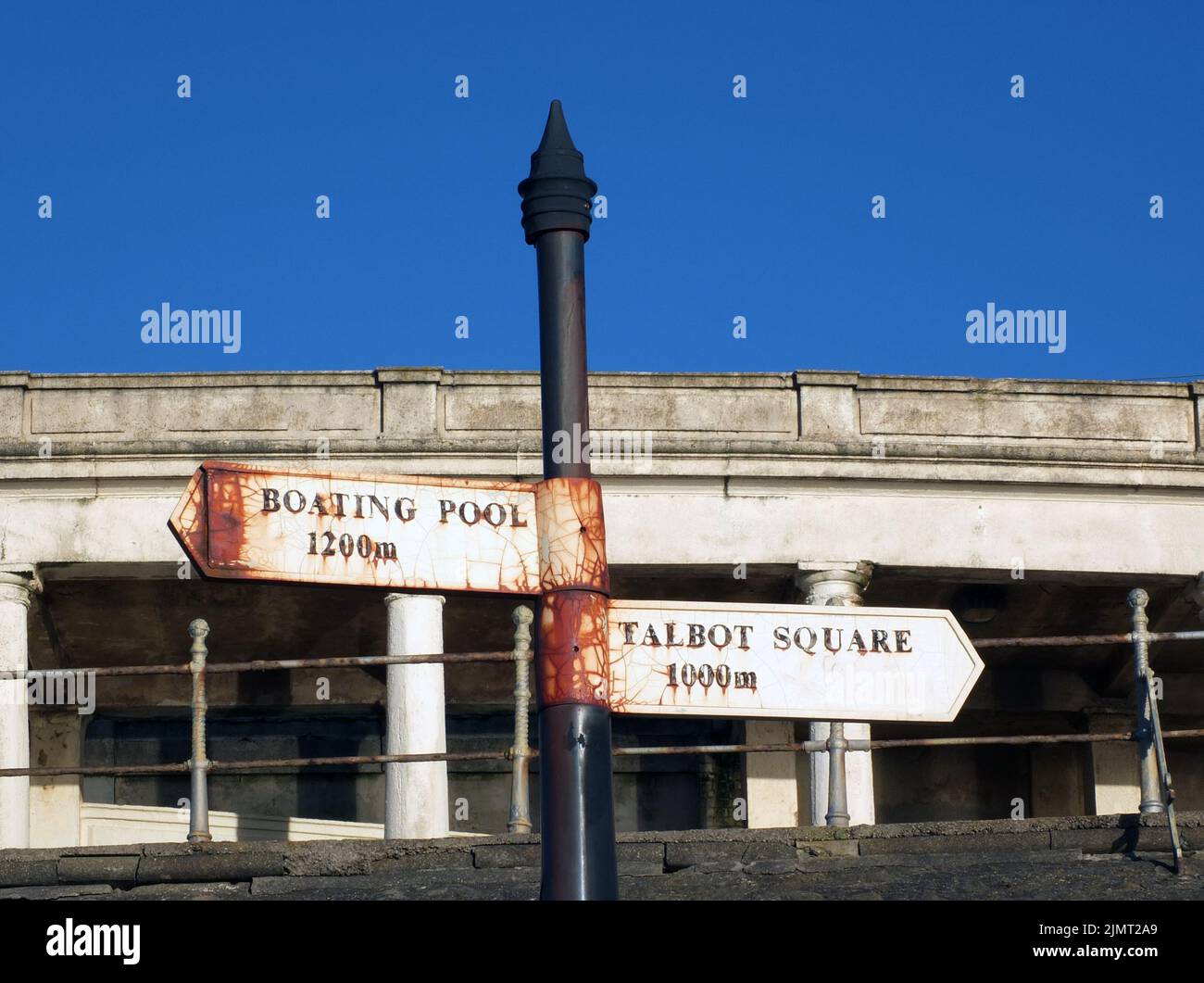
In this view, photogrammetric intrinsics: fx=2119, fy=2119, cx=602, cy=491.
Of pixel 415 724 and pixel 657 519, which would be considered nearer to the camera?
pixel 415 724

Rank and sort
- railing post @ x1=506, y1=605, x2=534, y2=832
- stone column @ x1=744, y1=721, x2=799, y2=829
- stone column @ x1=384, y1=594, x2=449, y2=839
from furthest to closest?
stone column @ x1=744, y1=721, x2=799, y2=829 < stone column @ x1=384, y1=594, x2=449, y2=839 < railing post @ x1=506, y1=605, x2=534, y2=832

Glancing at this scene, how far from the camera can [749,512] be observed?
19359 mm

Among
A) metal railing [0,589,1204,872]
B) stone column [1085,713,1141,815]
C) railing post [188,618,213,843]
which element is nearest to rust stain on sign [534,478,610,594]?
metal railing [0,589,1204,872]

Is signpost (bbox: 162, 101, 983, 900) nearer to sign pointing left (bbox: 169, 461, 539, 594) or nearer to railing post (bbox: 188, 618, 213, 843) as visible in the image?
sign pointing left (bbox: 169, 461, 539, 594)

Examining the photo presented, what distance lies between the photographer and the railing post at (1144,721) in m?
10.4

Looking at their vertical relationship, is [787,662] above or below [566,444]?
below

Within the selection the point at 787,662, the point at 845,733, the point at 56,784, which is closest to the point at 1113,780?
the point at 845,733

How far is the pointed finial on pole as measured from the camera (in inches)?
244

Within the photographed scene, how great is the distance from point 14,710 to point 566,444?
43.3ft

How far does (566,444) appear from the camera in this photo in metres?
6.03

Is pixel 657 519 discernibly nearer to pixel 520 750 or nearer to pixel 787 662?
pixel 520 750

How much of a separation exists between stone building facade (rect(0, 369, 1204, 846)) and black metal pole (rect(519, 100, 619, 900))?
1222 cm
